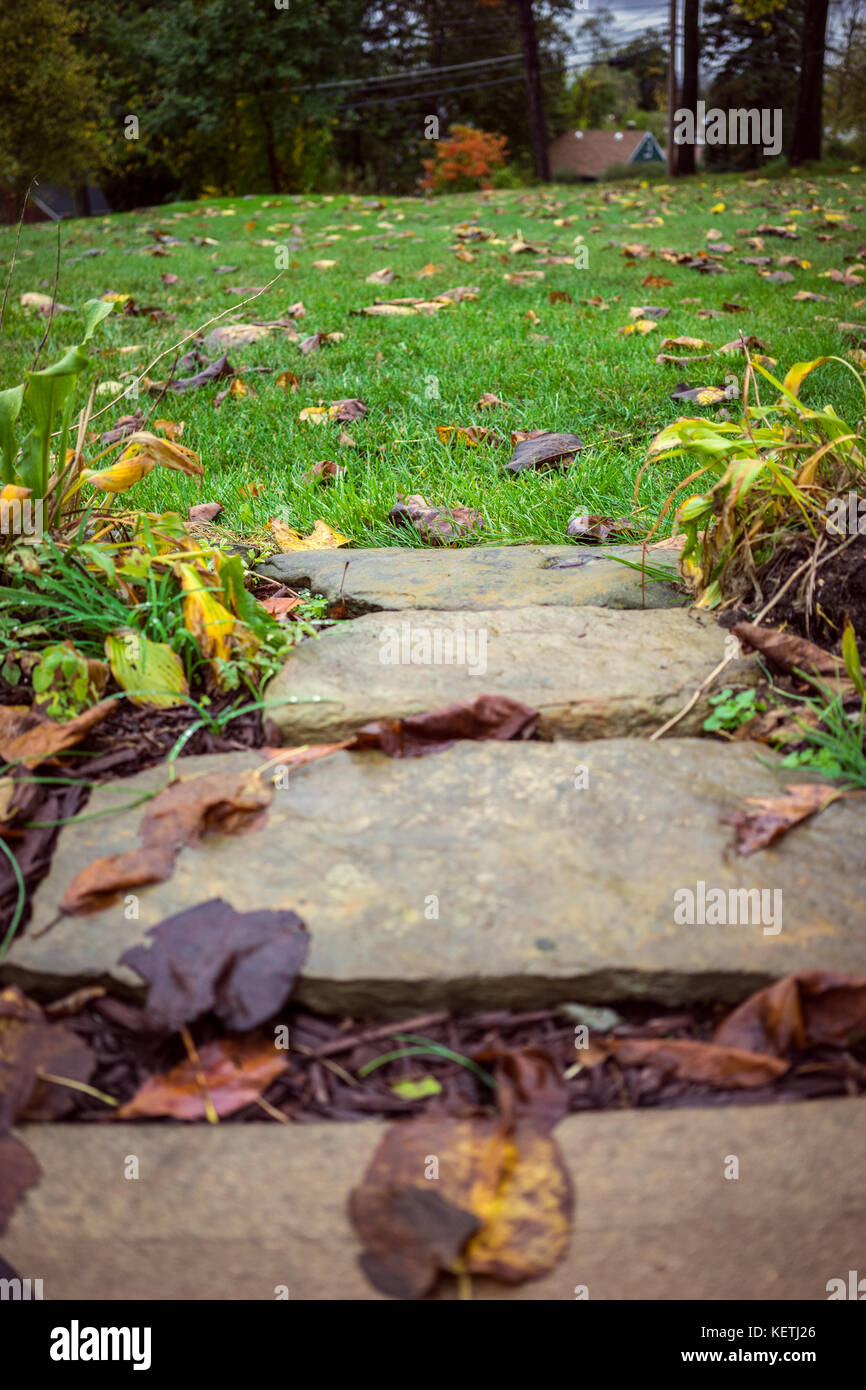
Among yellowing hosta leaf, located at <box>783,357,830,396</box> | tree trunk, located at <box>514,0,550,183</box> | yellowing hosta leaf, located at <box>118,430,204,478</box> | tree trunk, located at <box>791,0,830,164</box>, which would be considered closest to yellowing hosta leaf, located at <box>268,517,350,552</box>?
yellowing hosta leaf, located at <box>118,430,204,478</box>

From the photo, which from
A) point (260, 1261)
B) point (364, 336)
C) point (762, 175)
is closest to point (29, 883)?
point (260, 1261)

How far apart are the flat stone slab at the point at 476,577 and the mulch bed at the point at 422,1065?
1.18m

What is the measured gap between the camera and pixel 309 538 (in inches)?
110

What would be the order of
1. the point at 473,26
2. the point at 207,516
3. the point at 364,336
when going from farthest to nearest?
the point at 473,26 < the point at 364,336 < the point at 207,516

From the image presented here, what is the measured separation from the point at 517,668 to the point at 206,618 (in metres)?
0.66

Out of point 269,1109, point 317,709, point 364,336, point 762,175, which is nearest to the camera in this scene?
point 269,1109

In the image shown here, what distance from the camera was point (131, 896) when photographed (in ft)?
4.73

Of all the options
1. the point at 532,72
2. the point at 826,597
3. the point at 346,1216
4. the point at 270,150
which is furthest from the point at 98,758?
the point at 270,150

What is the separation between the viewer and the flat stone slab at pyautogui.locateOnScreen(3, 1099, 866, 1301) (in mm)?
1015

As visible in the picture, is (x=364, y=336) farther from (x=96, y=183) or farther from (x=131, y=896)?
(x=96, y=183)

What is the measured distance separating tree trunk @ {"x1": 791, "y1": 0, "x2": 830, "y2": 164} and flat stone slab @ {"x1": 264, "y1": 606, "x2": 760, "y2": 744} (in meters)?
18.6

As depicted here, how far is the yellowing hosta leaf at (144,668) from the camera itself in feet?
6.18

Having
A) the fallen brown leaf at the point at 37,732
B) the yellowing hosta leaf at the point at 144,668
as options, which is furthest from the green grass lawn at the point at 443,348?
the fallen brown leaf at the point at 37,732

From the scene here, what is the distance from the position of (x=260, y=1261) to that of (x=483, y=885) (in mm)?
580
